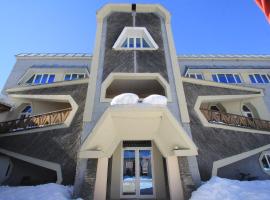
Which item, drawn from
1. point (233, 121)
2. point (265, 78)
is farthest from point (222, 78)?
point (233, 121)

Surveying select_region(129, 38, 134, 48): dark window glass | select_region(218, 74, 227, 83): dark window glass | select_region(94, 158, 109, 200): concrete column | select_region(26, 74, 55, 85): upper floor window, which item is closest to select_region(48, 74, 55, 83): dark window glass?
select_region(26, 74, 55, 85): upper floor window

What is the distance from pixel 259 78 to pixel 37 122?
68.4 feet

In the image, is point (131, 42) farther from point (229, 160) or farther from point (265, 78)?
point (265, 78)

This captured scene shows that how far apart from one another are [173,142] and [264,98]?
1323 centimetres

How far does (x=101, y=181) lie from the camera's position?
28.7ft

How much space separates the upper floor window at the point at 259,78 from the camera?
20205 millimetres

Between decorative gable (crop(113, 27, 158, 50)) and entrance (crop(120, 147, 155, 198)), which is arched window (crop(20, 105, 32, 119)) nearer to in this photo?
decorative gable (crop(113, 27, 158, 50))

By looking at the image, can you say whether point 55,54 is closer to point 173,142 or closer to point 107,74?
point 107,74

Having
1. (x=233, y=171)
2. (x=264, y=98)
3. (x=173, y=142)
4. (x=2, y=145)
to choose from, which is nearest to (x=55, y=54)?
(x=2, y=145)

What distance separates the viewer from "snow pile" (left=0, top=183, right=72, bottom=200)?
7.95m

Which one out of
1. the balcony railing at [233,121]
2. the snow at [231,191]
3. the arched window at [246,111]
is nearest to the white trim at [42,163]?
the snow at [231,191]

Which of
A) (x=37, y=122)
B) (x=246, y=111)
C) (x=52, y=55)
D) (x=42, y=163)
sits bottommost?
(x=42, y=163)

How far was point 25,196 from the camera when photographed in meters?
8.12

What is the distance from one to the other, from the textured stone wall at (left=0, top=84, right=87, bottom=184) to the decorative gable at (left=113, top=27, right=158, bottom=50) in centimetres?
416
